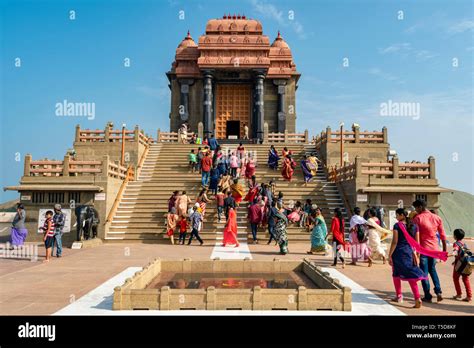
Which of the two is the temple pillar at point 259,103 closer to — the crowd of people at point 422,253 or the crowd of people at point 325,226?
the crowd of people at point 325,226

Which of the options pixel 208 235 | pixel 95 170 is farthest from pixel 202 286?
pixel 95 170

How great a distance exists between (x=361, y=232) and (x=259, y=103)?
20.4 metres

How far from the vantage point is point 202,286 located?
721 cm

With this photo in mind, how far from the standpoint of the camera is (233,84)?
30.4 metres

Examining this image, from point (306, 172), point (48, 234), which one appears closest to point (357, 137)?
point (306, 172)

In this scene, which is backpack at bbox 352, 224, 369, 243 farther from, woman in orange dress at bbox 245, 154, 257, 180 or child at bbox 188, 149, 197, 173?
child at bbox 188, 149, 197, 173

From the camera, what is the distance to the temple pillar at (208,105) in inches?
1146

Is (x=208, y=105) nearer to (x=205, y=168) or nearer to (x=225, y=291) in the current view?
(x=205, y=168)

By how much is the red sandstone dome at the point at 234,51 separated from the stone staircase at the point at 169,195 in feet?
30.9

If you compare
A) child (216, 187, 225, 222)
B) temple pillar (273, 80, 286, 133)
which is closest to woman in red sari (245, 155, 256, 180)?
child (216, 187, 225, 222)

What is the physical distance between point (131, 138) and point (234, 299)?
17.8 m

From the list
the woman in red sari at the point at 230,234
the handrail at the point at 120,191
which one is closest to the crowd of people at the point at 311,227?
the woman in red sari at the point at 230,234
